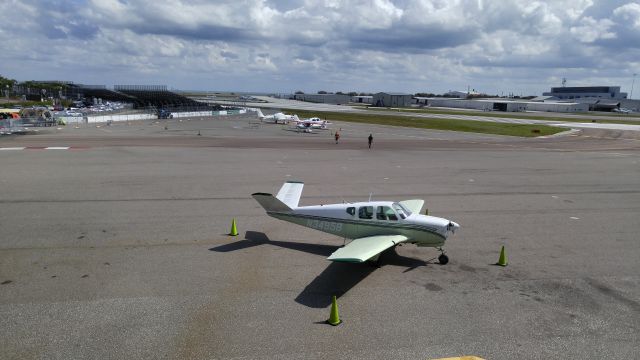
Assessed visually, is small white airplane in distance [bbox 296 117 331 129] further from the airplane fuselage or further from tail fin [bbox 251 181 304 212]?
the airplane fuselage

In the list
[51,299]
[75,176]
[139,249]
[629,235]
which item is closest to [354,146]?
[75,176]

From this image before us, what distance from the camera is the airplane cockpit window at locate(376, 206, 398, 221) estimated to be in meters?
14.9

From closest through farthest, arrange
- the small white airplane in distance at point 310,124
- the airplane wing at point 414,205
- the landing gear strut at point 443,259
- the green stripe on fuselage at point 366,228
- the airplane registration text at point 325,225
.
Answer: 1. the green stripe on fuselage at point 366,228
2. the landing gear strut at point 443,259
3. the airplane registration text at point 325,225
4. the airplane wing at point 414,205
5. the small white airplane in distance at point 310,124

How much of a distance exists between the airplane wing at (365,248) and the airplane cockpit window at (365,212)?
769 millimetres

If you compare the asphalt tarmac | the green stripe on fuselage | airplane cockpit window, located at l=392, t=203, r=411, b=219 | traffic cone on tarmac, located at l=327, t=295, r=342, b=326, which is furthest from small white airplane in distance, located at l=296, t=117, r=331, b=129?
traffic cone on tarmac, located at l=327, t=295, r=342, b=326

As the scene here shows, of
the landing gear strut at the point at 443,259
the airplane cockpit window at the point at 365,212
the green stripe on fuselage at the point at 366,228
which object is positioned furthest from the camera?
the airplane cockpit window at the point at 365,212

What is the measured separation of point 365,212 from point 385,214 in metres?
0.72

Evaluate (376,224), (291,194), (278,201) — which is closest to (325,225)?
(376,224)

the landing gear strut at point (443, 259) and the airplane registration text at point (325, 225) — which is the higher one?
the airplane registration text at point (325, 225)

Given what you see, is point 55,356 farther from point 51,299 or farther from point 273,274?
point 273,274

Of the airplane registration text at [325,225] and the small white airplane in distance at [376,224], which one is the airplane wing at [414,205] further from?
the airplane registration text at [325,225]

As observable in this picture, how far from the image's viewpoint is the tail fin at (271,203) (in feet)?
54.2

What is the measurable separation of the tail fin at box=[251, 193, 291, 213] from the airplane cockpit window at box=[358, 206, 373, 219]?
2922 millimetres

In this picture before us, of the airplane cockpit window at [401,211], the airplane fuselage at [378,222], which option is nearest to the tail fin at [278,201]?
the airplane fuselage at [378,222]
